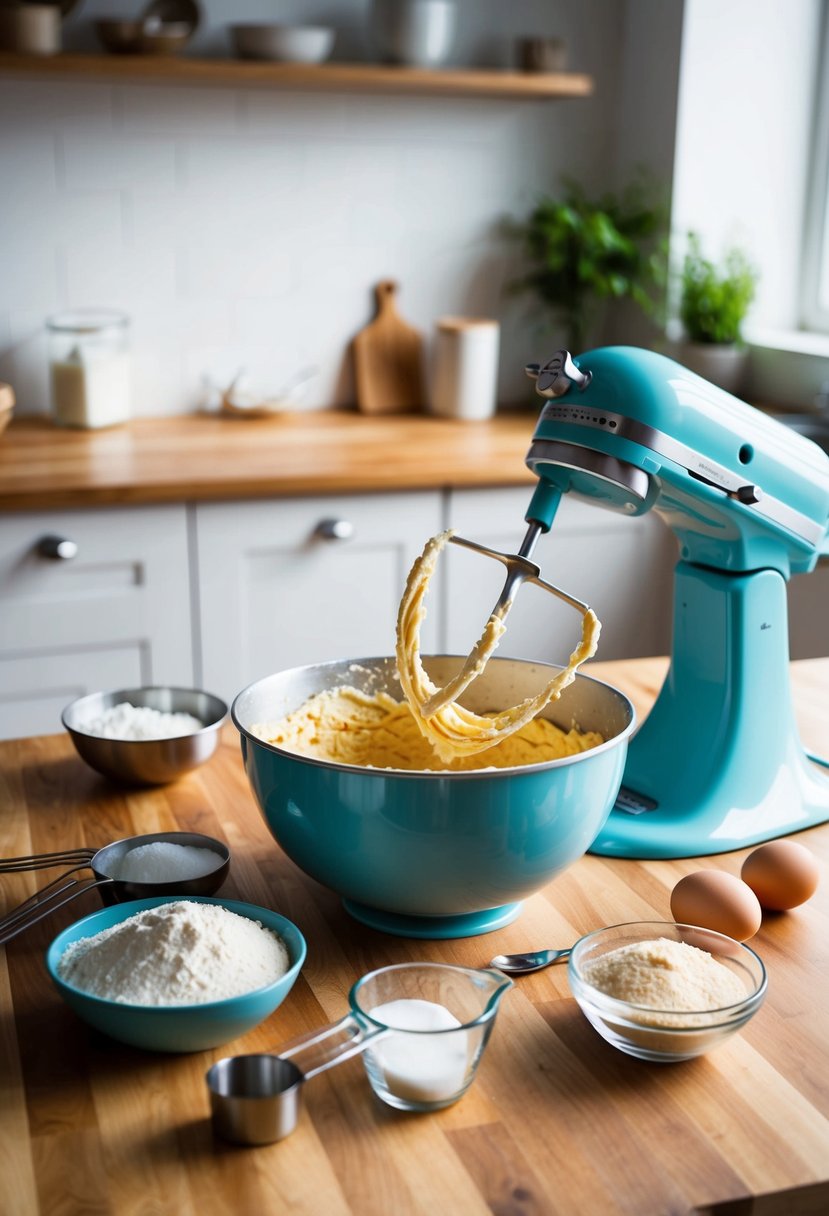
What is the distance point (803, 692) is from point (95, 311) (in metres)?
1.88

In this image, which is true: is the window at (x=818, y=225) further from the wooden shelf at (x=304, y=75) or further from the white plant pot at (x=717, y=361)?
the wooden shelf at (x=304, y=75)

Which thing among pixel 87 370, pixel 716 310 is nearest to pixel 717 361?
pixel 716 310

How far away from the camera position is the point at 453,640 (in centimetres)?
254

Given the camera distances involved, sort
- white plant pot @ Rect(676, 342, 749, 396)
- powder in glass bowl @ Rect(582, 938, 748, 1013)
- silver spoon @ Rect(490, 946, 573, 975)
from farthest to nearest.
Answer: white plant pot @ Rect(676, 342, 749, 396) < silver spoon @ Rect(490, 946, 573, 975) < powder in glass bowl @ Rect(582, 938, 748, 1013)

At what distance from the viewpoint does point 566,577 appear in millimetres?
2637

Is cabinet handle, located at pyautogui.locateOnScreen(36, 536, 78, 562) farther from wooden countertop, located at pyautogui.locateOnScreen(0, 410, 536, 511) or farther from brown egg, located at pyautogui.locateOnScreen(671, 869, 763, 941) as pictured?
brown egg, located at pyautogui.locateOnScreen(671, 869, 763, 941)

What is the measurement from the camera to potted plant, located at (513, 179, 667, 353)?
2.88 m

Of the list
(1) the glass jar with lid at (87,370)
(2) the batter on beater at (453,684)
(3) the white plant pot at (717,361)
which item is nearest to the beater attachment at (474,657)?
(2) the batter on beater at (453,684)

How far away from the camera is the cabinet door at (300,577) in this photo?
2.35 meters

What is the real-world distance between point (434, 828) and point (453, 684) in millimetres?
134

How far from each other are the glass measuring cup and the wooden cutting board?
2.33 m

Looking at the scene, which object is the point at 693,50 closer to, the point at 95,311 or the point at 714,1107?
the point at 95,311

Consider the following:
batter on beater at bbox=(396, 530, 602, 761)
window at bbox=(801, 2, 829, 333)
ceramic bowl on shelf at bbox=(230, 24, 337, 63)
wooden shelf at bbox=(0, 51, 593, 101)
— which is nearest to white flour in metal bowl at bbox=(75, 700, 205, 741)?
batter on beater at bbox=(396, 530, 602, 761)

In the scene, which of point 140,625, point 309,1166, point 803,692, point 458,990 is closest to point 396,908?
point 458,990
